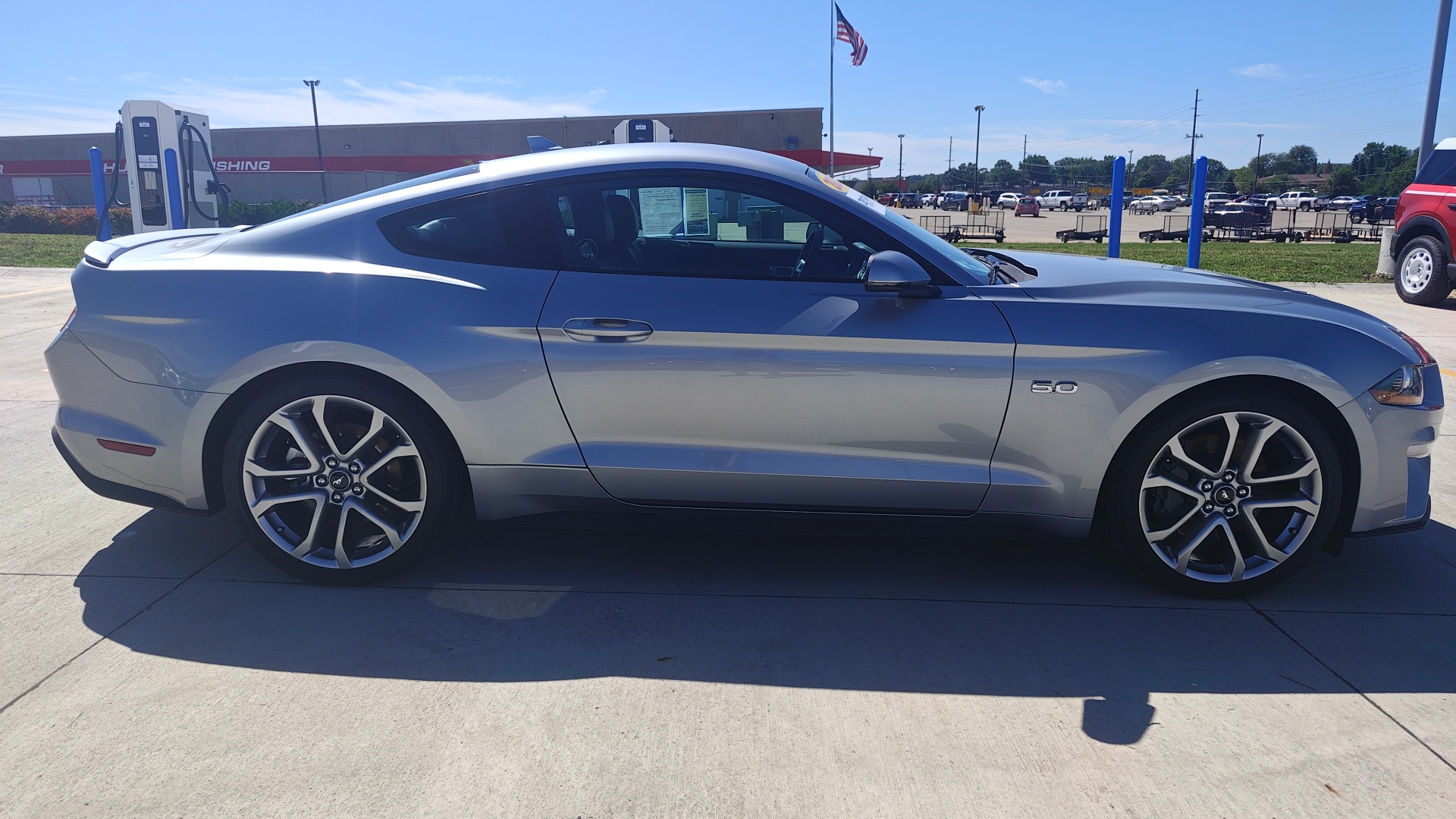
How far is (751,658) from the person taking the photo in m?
2.97

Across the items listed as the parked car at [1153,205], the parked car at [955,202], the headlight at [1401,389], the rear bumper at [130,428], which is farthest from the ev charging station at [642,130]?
the parked car at [955,202]

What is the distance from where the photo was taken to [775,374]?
3174mm

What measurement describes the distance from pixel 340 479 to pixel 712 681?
1513 millimetres

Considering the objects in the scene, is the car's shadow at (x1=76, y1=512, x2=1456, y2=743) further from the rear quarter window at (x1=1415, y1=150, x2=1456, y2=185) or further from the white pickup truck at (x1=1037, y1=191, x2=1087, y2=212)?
the white pickup truck at (x1=1037, y1=191, x2=1087, y2=212)

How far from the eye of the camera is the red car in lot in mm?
10953

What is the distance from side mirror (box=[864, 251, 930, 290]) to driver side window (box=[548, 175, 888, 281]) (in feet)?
0.46

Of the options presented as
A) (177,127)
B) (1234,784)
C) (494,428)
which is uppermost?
(177,127)

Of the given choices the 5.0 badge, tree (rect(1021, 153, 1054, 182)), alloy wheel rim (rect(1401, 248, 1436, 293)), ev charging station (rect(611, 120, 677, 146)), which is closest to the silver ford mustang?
the 5.0 badge

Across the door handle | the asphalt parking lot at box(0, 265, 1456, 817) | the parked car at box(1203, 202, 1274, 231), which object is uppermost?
the parked car at box(1203, 202, 1274, 231)

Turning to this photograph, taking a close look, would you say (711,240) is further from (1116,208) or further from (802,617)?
(1116,208)

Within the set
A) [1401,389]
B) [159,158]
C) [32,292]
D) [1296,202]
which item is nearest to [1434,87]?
[1401,389]

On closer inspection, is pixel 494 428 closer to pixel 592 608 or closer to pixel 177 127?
pixel 592 608

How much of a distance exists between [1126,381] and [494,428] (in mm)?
2144

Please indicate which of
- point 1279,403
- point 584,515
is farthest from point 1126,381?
point 584,515
